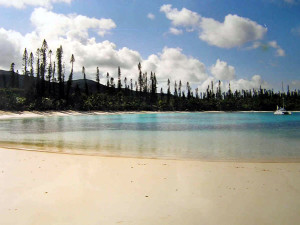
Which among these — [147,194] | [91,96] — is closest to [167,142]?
[147,194]

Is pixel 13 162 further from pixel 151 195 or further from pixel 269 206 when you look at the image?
pixel 269 206

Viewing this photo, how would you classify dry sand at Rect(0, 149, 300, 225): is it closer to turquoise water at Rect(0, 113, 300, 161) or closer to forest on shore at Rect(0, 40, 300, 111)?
turquoise water at Rect(0, 113, 300, 161)

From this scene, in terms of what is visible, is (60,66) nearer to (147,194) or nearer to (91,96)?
(91,96)

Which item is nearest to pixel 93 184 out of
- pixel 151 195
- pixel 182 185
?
pixel 151 195

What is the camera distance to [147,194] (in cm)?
513

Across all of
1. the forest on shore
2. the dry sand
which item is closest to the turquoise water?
the dry sand

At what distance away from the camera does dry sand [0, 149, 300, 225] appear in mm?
4059

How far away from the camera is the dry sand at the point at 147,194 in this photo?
4059mm

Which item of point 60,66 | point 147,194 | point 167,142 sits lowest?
point 167,142

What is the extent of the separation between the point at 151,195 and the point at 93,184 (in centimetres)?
165

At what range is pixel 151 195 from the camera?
16.6ft

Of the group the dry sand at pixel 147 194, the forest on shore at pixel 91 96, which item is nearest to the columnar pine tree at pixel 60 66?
the forest on shore at pixel 91 96

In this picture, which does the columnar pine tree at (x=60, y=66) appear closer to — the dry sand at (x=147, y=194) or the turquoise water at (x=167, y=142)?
the turquoise water at (x=167, y=142)

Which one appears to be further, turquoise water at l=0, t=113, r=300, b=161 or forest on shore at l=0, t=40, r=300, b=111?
forest on shore at l=0, t=40, r=300, b=111
